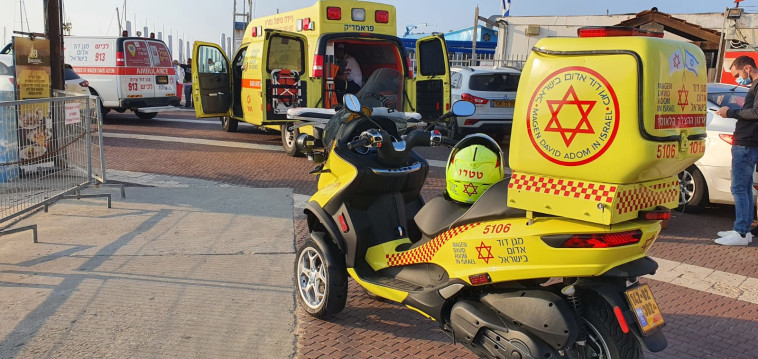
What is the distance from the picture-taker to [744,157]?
6.16m

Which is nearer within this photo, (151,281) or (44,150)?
(151,281)

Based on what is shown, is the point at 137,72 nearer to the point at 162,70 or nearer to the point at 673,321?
the point at 162,70

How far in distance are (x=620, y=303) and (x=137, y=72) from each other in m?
14.8

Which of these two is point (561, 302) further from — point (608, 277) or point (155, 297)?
point (155, 297)

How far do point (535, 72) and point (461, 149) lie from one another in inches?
34.4

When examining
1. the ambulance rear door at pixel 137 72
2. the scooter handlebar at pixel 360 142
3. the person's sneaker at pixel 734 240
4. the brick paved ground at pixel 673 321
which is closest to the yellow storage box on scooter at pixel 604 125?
the scooter handlebar at pixel 360 142

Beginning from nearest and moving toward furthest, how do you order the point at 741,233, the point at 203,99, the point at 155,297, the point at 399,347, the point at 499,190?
the point at 499,190
the point at 399,347
the point at 155,297
the point at 741,233
the point at 203,99

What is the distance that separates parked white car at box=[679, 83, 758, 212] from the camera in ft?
23.5

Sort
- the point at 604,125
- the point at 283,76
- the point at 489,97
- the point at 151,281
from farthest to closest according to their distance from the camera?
the point at 489,97, the point at 283,76, the point at 151,281, the point at 604,125

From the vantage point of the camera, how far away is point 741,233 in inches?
252

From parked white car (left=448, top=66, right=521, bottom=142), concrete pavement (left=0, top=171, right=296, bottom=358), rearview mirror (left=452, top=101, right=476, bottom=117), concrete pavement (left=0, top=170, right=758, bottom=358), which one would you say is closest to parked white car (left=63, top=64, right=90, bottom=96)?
concrete pavement (left=0, top=171, right=296, bottom=358)

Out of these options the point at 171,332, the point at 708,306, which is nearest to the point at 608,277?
the point at 708,306

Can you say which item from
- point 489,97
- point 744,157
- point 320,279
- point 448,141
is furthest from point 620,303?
point 489,97

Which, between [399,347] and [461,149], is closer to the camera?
[461,149]
